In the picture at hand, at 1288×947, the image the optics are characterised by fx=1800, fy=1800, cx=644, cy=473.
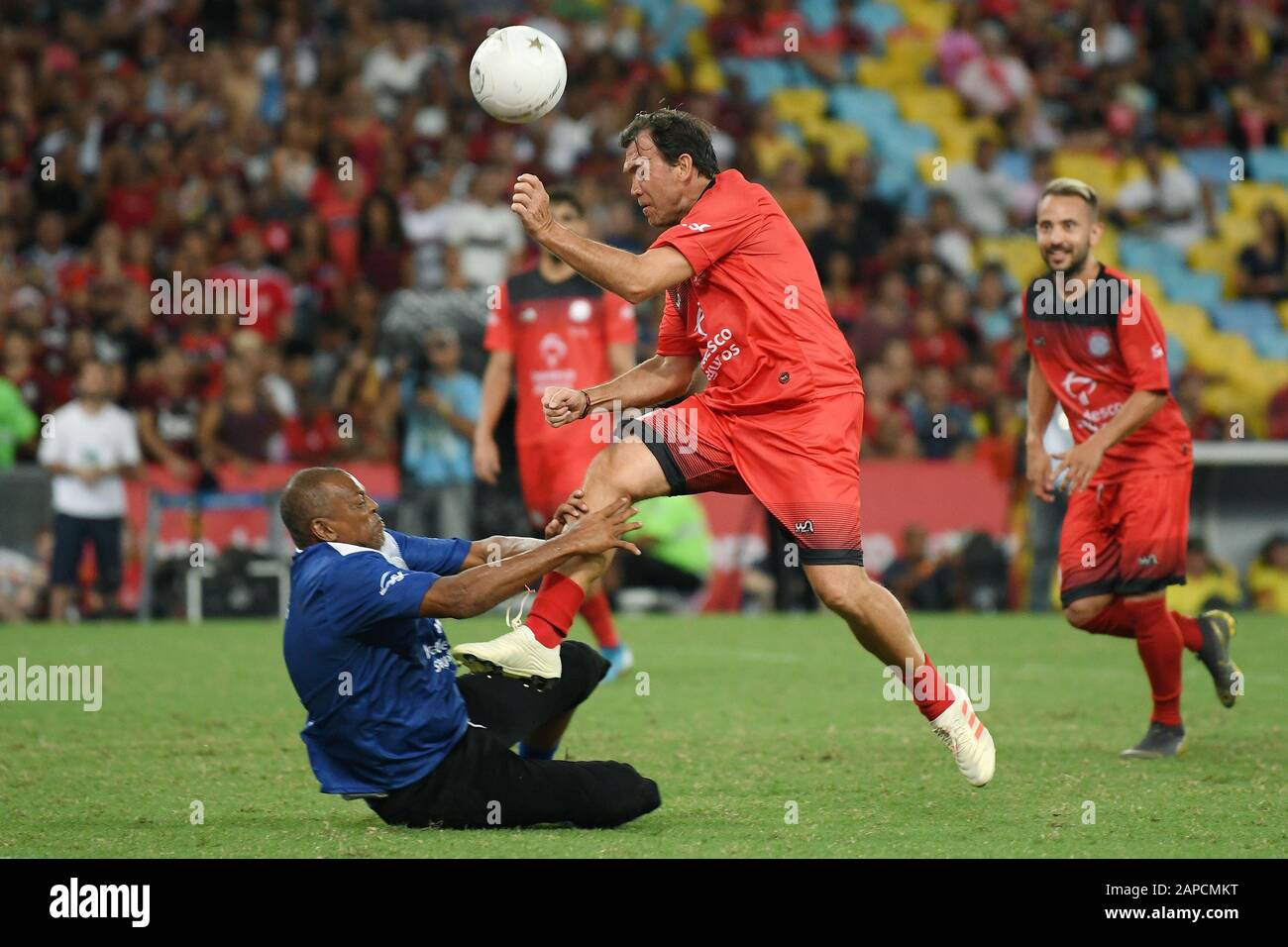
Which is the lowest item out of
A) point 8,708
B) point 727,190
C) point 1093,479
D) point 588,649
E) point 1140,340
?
point 8,708

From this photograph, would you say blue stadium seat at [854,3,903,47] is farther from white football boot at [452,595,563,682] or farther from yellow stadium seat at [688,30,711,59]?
white football boot at [452,595,563,682]

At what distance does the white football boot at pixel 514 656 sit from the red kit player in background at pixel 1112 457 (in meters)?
2.80

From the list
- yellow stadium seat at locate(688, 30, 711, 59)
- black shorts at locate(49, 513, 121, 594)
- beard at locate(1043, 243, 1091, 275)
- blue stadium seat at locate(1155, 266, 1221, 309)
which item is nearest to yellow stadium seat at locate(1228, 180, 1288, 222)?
blue stadium seat at locate(1155, 266, 1221, 309)

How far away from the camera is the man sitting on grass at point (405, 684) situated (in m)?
5.53

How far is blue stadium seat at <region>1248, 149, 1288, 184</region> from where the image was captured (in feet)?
70.5

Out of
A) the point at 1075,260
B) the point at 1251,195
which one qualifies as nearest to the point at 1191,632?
the point at 1075,260

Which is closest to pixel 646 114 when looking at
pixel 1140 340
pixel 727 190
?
pixel 727 190

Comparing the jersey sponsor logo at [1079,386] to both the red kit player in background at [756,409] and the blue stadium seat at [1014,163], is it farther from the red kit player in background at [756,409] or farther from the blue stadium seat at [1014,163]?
the blue stadium seat at [1014,163]

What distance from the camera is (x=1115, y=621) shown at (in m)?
7.89

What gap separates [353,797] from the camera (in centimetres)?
583

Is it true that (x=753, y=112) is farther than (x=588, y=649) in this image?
Yes

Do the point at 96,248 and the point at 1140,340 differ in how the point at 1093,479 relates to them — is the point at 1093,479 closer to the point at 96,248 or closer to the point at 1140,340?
the point at 1140,340

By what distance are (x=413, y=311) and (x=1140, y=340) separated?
887 cm

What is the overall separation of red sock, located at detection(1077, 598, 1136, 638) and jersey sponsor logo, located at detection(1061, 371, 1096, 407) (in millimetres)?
891
